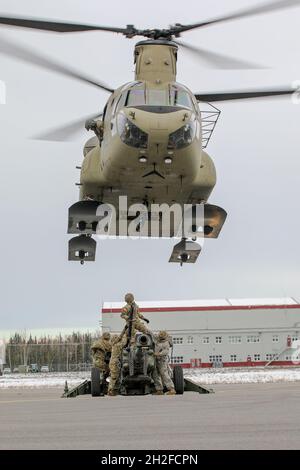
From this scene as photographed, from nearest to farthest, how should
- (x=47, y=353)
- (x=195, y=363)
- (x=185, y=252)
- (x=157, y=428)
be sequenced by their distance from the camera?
(x=157, y=428) → (x=185, y=252) → (x=195, y=363) → (x=47, y=353)

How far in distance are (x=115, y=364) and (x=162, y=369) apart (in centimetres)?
97

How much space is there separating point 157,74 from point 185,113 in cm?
218

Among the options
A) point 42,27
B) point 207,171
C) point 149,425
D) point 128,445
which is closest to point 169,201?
point 207,171

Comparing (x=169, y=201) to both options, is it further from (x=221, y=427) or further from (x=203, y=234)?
(x=221, y=427)

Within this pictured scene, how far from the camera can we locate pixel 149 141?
19062 millimetres

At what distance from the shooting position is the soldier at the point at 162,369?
49.0 feet

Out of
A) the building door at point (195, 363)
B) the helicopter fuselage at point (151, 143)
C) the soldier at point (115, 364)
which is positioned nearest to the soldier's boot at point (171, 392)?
the soldier at point (115, 364)

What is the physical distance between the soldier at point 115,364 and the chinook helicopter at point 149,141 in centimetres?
612

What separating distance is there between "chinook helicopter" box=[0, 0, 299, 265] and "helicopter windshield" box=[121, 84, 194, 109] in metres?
0.03

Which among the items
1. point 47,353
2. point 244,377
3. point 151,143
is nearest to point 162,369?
point 151,143

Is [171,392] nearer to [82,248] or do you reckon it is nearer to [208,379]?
[82,248]

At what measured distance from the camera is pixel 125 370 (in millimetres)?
14703

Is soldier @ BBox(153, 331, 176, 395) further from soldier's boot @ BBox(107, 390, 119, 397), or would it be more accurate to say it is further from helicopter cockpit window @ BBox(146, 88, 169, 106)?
helicopter cockpit window @ BBox(146, 88, 169, 106)

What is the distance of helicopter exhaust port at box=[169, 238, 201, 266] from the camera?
80.5ft
